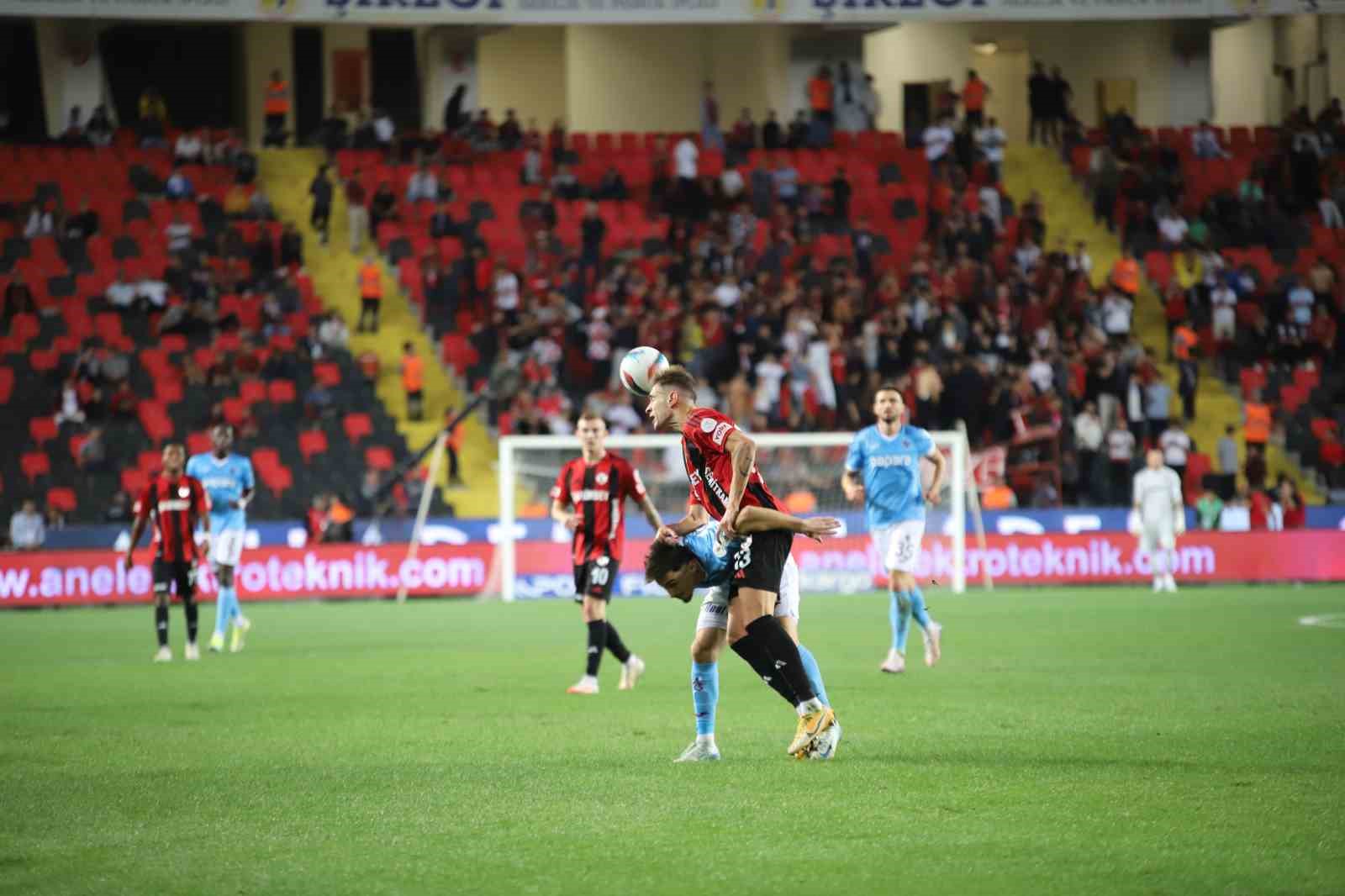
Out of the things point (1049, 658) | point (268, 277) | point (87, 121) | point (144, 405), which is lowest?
point (1049, 658)

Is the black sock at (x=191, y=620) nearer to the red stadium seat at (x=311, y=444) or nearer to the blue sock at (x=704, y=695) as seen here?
the blue sock at (x=704, y=695)

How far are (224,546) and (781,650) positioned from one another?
39.1 ft

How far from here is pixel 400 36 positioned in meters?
45.9

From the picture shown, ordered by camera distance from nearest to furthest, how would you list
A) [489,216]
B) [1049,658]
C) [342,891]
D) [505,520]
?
[342,891], [1049,658], [505,520], [489,216]

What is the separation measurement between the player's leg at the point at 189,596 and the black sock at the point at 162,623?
21cm

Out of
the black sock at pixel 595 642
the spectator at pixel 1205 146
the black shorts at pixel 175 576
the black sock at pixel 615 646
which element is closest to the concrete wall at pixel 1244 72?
the spectator at pixel 1205 146

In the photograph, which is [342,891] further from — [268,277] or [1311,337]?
[1311,337]

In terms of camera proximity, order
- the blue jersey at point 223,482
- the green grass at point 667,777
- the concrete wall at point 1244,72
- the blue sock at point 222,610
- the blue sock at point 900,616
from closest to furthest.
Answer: the green grass at point 667,777 → the blue sock at point 900,616 → the blue sock at point 222,610 → the blue jersey at point 223,482 → the concrete wall at point 1244,72

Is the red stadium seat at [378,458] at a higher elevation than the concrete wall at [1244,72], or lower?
lower

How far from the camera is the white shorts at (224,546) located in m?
21.0

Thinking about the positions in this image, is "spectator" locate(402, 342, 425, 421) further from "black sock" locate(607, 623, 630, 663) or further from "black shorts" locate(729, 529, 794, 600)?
"black shorts" locate(729, 529, 794, 600)

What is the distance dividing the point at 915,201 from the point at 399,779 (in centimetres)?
3233

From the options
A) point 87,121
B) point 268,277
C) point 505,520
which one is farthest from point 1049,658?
point 87,121

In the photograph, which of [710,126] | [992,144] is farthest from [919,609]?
[992,144]
